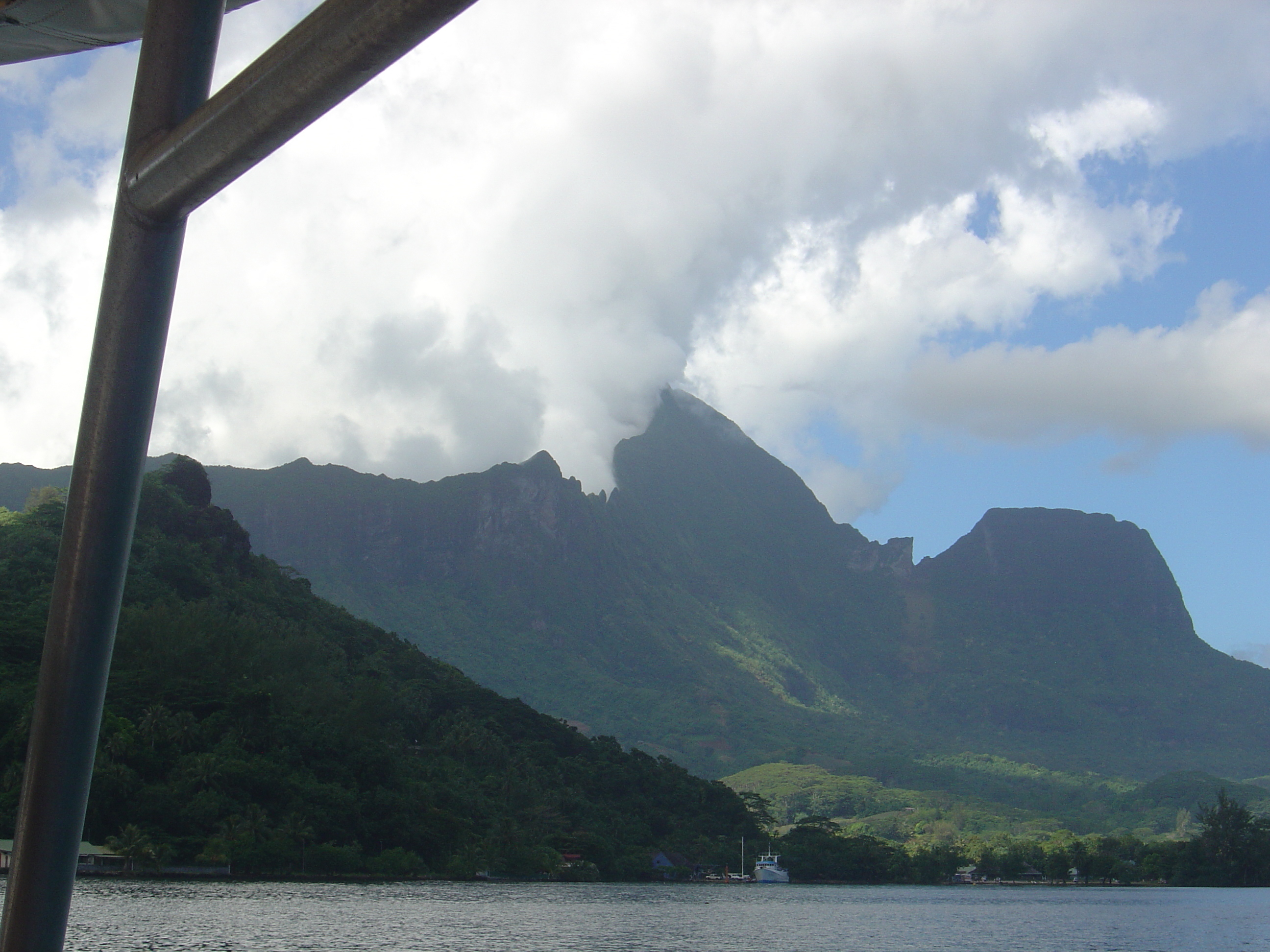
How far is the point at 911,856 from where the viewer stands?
473 feet

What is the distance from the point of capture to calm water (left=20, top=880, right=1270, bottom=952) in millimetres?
44531

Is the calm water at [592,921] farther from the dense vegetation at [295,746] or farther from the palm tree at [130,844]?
the dense vegetation at [295,746]

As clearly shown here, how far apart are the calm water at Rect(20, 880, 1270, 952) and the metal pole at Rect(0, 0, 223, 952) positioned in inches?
1490

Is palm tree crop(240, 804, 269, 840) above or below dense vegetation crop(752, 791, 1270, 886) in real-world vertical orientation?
above

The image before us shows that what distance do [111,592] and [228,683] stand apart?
84.8 meters

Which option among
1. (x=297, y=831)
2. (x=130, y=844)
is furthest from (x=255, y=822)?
(x=130, y=844)

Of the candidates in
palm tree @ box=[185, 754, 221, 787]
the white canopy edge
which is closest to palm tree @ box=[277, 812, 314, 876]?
palm tree @ box=[185, 754, 221, 787]

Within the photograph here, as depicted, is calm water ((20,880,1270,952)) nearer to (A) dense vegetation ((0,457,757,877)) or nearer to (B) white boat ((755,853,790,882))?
(A) dense vegetation ((0,457,757,877))

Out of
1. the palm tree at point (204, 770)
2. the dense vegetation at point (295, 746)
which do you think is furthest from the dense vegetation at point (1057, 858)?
the palm tree at point (204, 770)

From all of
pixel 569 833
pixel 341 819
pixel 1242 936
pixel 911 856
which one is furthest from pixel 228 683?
pixel 911 856

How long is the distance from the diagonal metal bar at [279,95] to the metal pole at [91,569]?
12cm

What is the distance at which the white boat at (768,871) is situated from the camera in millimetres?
126062

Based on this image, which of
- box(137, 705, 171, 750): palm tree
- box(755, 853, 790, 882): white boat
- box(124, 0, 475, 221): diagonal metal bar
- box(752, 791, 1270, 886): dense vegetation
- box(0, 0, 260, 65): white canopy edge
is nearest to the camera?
box(124, 0, 475, 221): diagonal metal bar

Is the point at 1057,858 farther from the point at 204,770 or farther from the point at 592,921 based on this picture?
the point at 204,770
